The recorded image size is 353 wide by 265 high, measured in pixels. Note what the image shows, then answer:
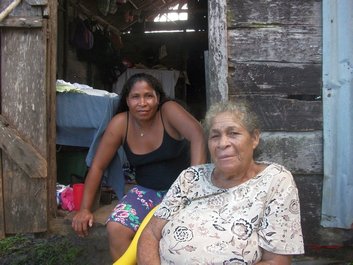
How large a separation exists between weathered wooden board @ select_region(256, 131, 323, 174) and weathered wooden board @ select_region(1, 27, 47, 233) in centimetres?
151

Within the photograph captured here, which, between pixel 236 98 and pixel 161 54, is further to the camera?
pixel 161 54

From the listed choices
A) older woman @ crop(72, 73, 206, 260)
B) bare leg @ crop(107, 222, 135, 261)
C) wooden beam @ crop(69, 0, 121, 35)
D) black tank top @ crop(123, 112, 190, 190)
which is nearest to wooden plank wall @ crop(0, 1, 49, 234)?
older woman @ crop(72, 73, 206, 260)

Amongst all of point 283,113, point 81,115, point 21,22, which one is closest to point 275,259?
point 283,113

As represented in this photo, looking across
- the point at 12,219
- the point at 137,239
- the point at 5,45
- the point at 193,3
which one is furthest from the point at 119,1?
the point at 137,239

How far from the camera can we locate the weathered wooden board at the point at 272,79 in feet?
10.2

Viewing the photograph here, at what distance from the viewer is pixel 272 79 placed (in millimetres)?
3133

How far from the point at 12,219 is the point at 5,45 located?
3.95 feet

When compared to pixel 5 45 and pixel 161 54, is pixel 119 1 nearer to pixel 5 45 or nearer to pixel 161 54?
pixel 161 54

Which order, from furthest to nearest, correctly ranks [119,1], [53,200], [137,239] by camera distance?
[119,1] < [53,200] < [137,239]

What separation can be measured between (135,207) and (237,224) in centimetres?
108

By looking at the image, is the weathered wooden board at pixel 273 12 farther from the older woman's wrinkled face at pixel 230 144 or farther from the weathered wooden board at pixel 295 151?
the older woman's wrinkled face at pixel 230 144

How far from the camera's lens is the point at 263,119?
3156 mm

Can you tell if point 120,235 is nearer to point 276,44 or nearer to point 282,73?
point 282,73

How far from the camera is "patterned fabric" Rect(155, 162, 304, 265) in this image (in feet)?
6.80
